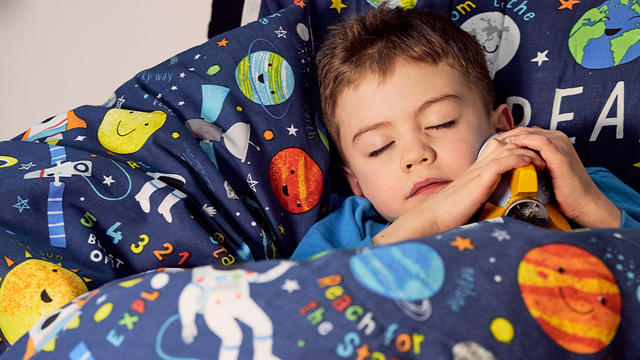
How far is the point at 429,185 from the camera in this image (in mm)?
1057

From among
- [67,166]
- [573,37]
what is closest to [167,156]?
[67,166]

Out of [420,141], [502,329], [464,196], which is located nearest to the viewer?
[502,329]

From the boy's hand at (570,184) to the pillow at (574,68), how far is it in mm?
Answer: 267

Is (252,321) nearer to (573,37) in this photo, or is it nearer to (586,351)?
(586,351)

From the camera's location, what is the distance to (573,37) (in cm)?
124

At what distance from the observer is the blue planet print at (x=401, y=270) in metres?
0.63

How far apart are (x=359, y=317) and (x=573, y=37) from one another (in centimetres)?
92

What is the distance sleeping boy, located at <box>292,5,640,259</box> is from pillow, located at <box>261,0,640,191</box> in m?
0.08

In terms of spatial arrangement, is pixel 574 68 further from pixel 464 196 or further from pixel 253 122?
pixel 253 122

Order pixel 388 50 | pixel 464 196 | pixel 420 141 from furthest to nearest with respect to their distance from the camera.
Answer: pixel 388 50 < pixel 420 141 < pixel 464 196

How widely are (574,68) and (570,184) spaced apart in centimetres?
41

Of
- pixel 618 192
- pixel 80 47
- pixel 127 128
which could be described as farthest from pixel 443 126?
pixel 80 47

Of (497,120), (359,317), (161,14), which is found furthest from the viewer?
(161,14)

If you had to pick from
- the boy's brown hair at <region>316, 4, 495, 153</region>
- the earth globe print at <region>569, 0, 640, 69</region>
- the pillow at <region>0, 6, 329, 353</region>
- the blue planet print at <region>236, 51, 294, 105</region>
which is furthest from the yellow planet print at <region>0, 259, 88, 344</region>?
the earth globe print at <region>569, 0, 640, 69</region>
